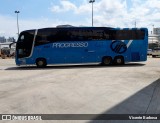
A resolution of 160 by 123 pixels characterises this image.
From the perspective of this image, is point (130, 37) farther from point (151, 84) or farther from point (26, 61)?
point (151, 84)

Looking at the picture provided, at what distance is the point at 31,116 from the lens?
26.3 feet

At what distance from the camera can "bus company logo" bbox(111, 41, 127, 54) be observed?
2634 centimetres

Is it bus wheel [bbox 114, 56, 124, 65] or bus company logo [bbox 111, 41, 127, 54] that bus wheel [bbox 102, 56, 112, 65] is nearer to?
bus wheel [bbox 114, 56, 124, 65]

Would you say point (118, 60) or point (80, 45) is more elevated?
point (80, 45)

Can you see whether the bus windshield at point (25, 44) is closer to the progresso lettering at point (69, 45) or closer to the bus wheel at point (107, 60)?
the progresso lettering at point (69, 45)

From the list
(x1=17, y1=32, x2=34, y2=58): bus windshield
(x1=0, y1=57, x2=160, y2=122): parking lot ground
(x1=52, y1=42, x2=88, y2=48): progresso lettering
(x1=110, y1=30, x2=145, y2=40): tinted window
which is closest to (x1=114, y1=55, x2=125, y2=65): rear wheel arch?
(x1=110, y1=30, x2=145, y2=40): tinted window

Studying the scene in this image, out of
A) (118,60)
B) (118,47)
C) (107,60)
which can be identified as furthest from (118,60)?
(118,47)

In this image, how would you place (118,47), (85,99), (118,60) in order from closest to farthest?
(85,99) → (118,47) → (118,60)

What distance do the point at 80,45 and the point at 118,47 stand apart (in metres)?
3.21

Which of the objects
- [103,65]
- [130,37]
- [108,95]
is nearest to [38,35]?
[103,65]

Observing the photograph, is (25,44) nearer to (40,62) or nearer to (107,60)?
(40,62)

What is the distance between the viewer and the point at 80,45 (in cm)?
2608

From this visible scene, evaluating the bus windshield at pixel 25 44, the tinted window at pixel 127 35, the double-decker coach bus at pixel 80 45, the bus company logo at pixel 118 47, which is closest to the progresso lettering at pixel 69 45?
the double-decker coach bus at pixel 80 45

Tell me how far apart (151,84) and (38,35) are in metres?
13.5
